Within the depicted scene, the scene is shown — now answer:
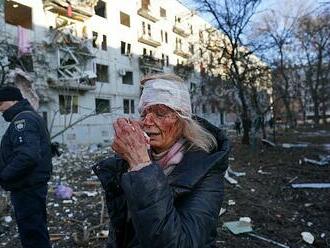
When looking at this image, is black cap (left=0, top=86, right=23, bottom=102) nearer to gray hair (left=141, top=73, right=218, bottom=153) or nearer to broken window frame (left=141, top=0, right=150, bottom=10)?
gray hair (left=141, top=73, right=218, bottom=153)

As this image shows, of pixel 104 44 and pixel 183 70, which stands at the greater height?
pixel 104 44

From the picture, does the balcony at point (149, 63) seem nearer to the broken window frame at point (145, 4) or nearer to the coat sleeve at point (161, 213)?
the broken window frame at point (145, 4)

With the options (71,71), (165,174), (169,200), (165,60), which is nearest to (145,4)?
(165,60)

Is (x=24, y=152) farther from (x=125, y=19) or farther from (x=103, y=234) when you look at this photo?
(x=125, y=19)

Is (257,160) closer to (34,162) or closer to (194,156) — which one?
(34,162)

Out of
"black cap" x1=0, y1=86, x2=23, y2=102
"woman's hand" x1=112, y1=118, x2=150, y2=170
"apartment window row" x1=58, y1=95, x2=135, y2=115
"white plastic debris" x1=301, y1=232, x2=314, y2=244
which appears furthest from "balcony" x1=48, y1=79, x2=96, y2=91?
"woman's hand" x1=112, y1=118, x2=150, y2=170

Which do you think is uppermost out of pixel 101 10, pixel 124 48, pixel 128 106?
pixel 101 10

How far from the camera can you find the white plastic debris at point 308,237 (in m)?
5.83

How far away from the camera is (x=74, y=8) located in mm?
28062

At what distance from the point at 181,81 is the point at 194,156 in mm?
360

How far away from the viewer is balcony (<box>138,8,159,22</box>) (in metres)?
38.5

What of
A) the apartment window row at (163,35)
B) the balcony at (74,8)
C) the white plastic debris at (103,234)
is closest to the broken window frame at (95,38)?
the balcony at (74,8)

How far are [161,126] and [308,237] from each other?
15.9ft

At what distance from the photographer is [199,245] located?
1.52 m
